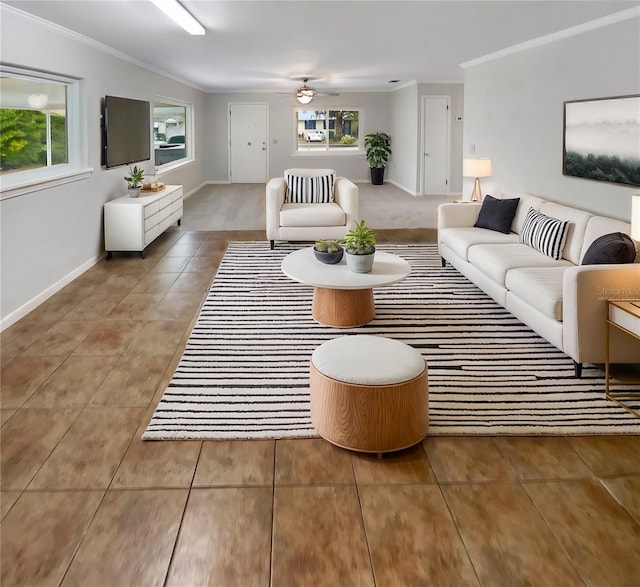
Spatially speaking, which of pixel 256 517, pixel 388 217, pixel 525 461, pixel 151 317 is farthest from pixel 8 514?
pixel 388 217

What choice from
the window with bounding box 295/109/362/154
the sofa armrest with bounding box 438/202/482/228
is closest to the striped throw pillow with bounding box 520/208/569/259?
the sofa armrest with bounding box 438/202/482/228

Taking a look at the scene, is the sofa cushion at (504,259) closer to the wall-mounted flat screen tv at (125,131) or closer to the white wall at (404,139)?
the wall-mounted flat screen tv at (125,131)

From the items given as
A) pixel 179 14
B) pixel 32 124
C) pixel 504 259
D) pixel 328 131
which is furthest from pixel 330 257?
pixel 328 131

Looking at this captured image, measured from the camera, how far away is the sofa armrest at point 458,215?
224 inches

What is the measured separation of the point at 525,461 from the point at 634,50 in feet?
10.5

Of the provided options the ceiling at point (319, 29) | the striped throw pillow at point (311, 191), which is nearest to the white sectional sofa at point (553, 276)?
the ceiling at point (319, 29)

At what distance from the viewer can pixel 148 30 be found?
5230 millimetres

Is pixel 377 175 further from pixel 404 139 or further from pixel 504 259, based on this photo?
pixel 504 259

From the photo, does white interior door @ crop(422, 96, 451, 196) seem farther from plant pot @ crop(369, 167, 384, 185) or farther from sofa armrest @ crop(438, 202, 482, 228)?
sofa armrest @ crop(438, 202, 482, 228)

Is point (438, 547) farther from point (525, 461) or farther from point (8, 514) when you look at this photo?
point (8, 514)

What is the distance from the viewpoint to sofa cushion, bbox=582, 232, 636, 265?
3336 millimetres

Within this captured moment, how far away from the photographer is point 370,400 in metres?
2.38

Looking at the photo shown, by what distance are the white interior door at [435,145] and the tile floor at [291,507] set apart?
9.18 meters

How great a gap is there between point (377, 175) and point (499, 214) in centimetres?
795
